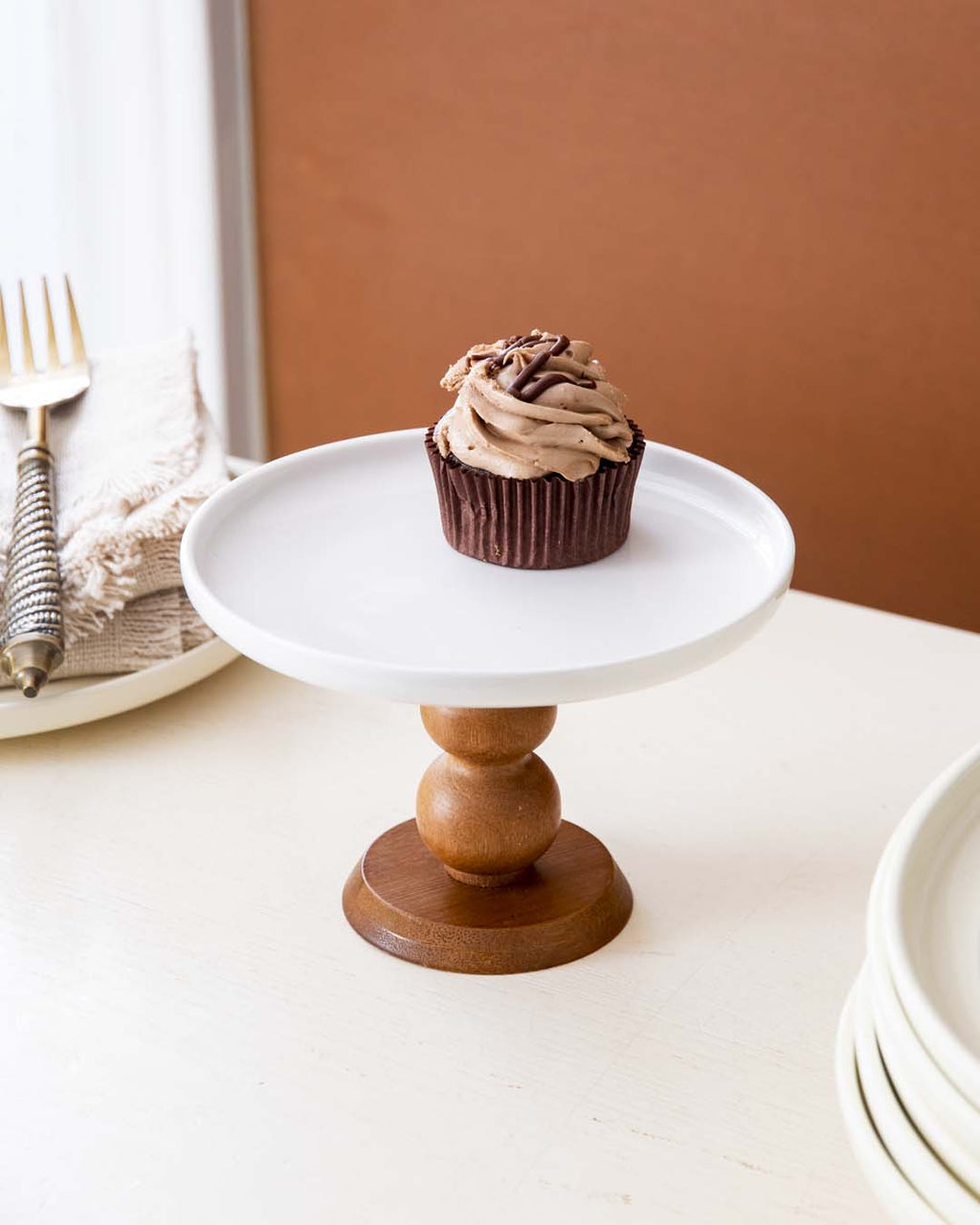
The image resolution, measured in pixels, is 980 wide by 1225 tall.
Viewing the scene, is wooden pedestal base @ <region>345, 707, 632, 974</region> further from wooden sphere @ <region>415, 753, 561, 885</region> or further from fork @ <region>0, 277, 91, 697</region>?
fork @ <region>0, 277, 91, 697</region>

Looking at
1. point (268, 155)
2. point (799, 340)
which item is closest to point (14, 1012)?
point (799, 340)

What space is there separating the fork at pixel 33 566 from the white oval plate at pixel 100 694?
19 millimetres

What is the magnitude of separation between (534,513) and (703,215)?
1.38m

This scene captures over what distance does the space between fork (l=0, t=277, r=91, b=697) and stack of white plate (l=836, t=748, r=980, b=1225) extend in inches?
21.4

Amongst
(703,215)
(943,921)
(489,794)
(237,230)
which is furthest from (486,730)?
(237,230)

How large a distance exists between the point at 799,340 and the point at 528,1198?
1.61 meters

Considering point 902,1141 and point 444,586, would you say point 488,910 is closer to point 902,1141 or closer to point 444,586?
point 444,586

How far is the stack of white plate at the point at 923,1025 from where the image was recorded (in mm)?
413

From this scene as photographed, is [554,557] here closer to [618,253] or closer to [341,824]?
[341,824]

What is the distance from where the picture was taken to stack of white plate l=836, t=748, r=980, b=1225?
413 mm

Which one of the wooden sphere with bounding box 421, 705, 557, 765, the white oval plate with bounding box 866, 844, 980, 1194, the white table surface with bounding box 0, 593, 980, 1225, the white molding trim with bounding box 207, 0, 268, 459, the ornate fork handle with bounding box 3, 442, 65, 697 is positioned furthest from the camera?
the white molding trim with bounding box 207, 0, 268, 459

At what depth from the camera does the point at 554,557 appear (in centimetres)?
75

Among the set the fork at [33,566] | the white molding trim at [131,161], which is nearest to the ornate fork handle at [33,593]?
the fork at [33,566]

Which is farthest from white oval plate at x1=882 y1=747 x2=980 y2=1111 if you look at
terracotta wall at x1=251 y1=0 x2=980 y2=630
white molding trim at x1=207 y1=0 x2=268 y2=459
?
white molding trim at x1=207 y1=0 x2=268 y2=459
